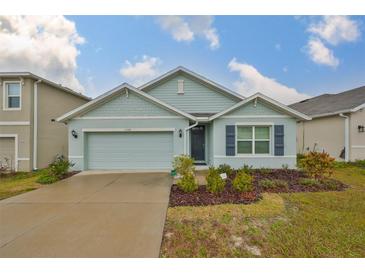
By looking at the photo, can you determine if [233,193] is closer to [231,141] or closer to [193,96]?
[231,141]

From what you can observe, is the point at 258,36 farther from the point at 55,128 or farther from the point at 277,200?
the point at 55,128

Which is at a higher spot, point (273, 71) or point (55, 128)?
point (273, 71)

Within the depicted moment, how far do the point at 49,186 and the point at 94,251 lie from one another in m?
5.56

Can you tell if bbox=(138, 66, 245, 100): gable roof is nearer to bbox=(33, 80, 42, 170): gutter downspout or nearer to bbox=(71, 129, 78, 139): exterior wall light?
bbox=(71, 129, 78, 139): exterior wall light

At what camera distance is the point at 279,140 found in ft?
32.0

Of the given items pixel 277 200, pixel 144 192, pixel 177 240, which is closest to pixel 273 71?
pixel 277 200

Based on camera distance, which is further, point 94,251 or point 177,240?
point 177,240

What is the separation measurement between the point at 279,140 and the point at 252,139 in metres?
1.28

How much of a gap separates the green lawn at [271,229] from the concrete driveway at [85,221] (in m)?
0.49

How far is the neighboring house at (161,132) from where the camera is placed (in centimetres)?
979

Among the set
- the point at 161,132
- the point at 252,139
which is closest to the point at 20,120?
the point at 161,132

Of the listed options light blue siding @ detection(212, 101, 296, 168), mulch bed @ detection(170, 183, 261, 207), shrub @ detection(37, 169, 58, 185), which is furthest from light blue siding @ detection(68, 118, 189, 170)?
mulch bed @ detection(170, 183, 261, 207)

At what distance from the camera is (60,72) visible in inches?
616
